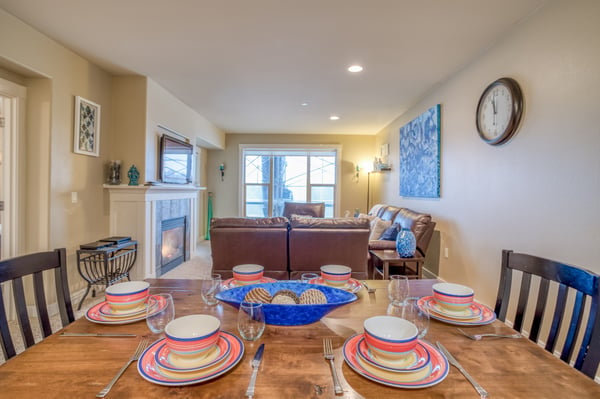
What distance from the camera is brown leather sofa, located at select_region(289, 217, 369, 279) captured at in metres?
2.77

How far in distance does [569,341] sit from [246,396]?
101 centimetres

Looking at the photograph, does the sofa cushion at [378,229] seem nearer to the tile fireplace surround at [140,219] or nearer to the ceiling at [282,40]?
the ceiling at [282,40]

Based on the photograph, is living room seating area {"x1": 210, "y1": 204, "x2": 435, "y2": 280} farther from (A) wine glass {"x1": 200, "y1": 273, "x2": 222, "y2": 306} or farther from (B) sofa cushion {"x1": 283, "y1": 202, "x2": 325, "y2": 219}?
(B) sofa cushion {"x1": 283, "y1": 202, "x2": 325, "y2": 219}

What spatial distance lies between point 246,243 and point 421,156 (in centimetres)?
280

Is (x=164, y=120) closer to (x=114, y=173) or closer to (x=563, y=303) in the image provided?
(x=114, y=173)

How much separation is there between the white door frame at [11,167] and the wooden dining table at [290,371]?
232 cm

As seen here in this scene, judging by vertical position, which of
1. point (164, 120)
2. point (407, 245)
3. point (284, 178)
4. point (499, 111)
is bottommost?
point (407, 245)

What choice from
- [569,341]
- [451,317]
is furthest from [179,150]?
[569,341]

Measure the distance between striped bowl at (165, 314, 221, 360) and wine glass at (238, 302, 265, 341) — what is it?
74 mm

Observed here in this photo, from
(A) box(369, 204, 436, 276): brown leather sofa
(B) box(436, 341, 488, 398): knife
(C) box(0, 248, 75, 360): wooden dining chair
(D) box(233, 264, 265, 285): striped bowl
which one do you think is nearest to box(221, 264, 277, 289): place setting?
(D) box(233, 264, 265, 285): striped bowl

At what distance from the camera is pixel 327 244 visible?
2779 millimetres

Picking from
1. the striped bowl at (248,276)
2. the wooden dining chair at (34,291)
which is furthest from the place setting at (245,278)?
Result: the wooden dining chair at (34,291)

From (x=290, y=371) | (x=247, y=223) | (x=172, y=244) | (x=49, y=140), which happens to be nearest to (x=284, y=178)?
(x=172, y=244)

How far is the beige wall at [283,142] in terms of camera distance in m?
6.94
